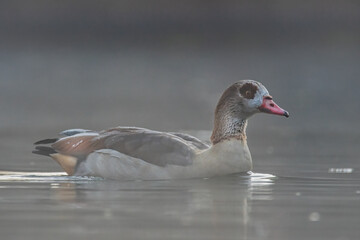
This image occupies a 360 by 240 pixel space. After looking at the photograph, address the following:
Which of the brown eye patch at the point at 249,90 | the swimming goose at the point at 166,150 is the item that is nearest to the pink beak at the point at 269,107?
the swimming goose at the point at 166,150

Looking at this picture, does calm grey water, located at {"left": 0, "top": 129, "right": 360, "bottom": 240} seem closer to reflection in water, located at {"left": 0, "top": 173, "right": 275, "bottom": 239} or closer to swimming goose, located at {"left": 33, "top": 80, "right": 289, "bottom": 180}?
reflection in water, located at {"left": 0, "top": 173, "right": 275, "bottom": 239}

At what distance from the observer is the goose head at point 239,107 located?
1314 cm

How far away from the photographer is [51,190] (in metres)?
11.3

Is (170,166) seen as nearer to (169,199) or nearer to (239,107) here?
(239,107)

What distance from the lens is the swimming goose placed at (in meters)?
12.5

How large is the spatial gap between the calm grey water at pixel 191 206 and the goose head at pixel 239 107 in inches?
19.8

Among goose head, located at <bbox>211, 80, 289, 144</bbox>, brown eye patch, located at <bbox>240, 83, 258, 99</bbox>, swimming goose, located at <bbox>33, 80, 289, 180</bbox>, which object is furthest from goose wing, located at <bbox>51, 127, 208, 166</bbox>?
brown eye patch, located at <bbox>240, 83, 258, 99</bbox>

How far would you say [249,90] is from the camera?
521 inches

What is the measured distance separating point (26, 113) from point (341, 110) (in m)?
5.60

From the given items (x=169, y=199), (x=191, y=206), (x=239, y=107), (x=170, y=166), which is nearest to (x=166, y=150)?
(x=170, y=166)

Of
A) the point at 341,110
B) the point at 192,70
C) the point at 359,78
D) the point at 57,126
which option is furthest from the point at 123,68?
the point at 57,126

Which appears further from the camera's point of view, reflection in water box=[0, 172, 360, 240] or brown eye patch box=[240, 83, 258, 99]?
brown eye patch box=[240, 83, 258, 99]

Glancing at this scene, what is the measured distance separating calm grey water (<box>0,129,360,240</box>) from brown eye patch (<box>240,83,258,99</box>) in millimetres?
754

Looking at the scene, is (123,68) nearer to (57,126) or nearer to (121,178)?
(57,126)
